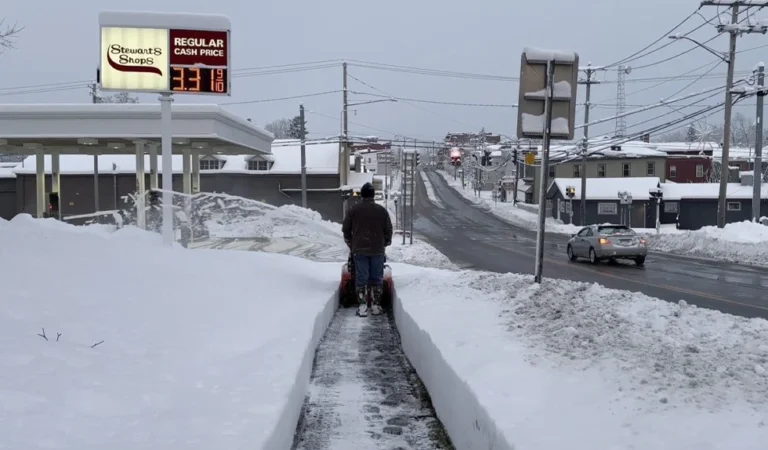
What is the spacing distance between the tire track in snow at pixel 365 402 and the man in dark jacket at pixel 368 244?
169cm

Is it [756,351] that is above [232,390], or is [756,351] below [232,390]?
above

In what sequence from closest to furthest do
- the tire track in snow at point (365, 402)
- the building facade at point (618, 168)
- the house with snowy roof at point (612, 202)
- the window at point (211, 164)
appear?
1. the tire track in snow at point (365, 402)
2. the window at point (211, 164)
3. the house with snowy roof at point (612, 202)
4. the building facade at point (618, 168)

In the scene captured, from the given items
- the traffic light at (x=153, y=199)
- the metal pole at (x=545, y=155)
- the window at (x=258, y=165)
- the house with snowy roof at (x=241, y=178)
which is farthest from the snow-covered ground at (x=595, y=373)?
the window at (x=258, y=165)

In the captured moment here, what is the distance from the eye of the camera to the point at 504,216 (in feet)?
259

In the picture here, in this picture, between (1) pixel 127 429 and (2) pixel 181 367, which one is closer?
(1) pixel 127 429

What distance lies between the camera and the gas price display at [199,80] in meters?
13.1

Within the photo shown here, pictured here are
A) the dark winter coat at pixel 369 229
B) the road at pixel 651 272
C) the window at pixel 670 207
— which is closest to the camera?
the dark winter coat at pixel 369 229

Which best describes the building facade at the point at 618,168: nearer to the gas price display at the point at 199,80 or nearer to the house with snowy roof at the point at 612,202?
the house with snowy roof at the point at 612,202

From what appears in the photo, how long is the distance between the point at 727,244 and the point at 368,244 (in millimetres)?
26733

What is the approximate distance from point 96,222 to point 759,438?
15.3 meters

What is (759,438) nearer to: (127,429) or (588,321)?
(588,321)

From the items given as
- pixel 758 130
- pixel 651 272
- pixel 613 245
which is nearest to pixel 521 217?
pixel 758 130

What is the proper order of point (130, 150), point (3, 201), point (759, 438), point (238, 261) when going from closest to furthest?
1. point (759, 438)
2. point (238, 261)
3. point (130, 150)
4. point (3, 201)

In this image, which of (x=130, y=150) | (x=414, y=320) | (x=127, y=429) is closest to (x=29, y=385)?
(x=127, y=429)
